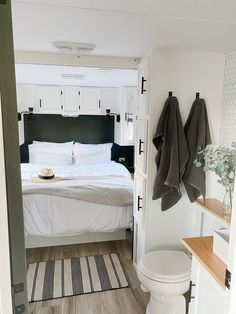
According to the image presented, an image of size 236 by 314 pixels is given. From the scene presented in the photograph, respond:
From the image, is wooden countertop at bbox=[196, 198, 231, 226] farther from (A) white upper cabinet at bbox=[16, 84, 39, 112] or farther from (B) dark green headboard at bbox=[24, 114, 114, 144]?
(A) white upper cabinet at bbox=[16, 84, 39, 112]

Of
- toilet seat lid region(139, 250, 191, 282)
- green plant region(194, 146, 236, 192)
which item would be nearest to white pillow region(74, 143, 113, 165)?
toilet seat lid region(139, 250, 191, 282)

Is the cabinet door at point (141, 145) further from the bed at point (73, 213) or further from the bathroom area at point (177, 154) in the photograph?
the bed at point (73, 213)

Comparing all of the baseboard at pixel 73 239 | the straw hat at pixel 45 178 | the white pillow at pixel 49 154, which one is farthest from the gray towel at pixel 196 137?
the white pillow at pixel 49 154

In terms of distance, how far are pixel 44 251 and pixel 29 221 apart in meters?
0.46

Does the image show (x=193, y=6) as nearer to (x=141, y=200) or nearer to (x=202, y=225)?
(x=141, y=200)

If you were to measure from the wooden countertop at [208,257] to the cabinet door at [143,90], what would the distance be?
1.13 m

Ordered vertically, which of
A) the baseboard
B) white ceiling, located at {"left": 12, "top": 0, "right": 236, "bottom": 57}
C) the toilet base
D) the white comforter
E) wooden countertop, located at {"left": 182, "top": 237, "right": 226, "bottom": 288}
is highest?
white ceiling, located at {"left": 12, "top": 0, "right": 236, "bottom": 57}

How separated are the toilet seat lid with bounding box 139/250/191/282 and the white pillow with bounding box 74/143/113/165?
2.65 meters

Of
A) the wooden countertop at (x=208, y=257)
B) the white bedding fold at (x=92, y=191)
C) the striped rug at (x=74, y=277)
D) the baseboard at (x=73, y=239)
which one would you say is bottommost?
the striped rug at (x=74, y=277)

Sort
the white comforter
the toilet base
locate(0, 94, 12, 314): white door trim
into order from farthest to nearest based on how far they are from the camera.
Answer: the white comforter
the toilet base
locate(0, 94, 12, 314): white door trim

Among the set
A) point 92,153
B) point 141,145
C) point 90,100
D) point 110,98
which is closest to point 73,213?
point 141,145

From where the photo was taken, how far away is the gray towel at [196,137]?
2.04 metres

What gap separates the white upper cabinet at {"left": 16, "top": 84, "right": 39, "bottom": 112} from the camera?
434cm

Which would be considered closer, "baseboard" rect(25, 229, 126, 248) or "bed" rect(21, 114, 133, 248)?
"bed" rect(21, 114, 133, 248)
